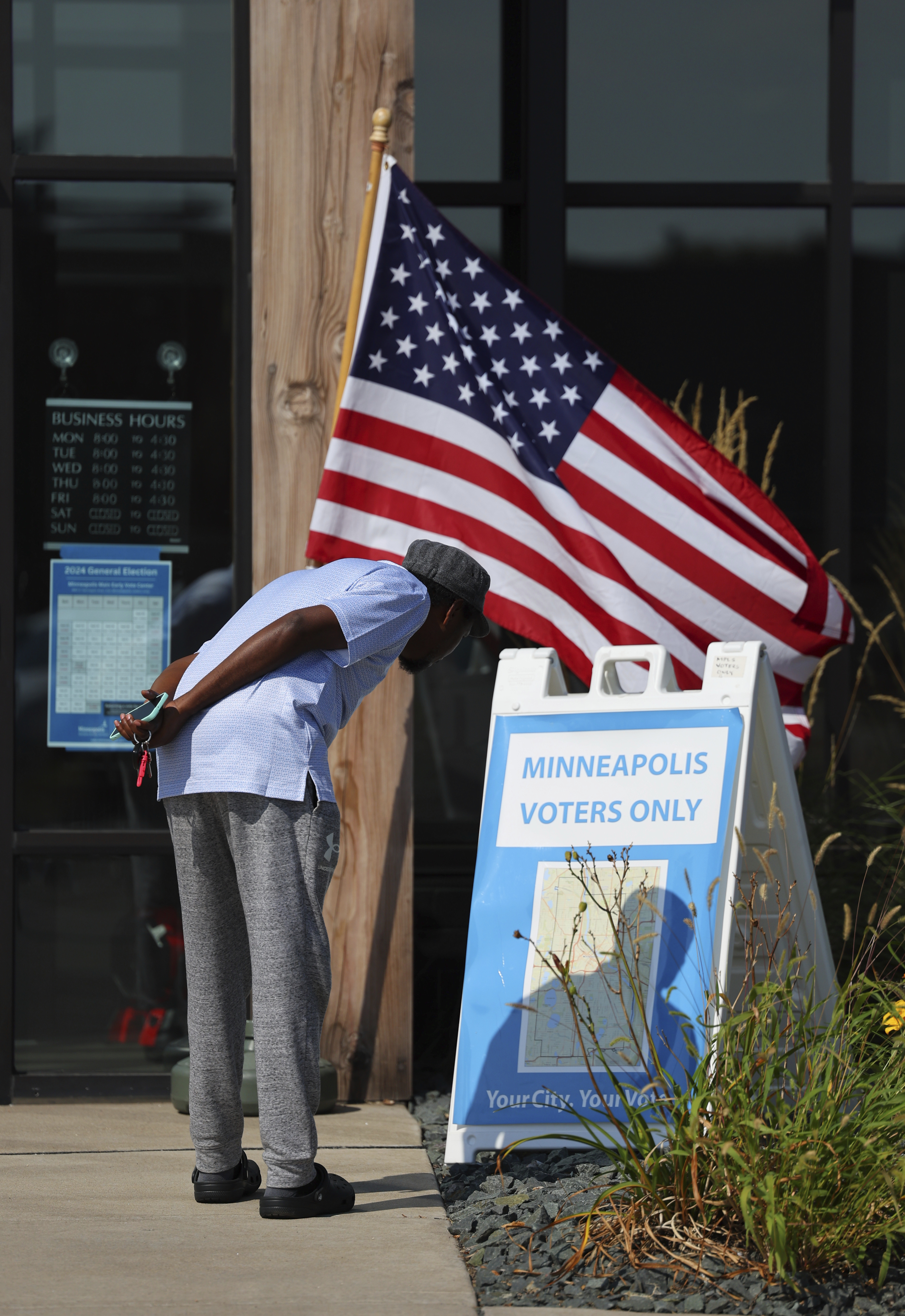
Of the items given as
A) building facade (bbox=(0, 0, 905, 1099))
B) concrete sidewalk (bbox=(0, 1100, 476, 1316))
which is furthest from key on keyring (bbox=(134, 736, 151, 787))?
building facade (bbox=(0, 0, 905, 1099))

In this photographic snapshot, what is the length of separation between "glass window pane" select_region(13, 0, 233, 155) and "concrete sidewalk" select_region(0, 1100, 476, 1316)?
129 inches

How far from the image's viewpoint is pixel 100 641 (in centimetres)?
510

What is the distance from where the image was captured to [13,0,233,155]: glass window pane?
5.11 m

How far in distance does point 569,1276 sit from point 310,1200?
2.30 feet

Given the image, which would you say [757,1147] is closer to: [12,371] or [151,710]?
[151,710]

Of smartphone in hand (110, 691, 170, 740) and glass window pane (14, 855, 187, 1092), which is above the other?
smartphone in hand (110, 691, 170, 740)

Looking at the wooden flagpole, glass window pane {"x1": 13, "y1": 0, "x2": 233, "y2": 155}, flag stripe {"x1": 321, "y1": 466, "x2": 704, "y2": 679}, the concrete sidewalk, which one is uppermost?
glass window pane {"x1": 13, "y1": 0, "x2": 233, "y2": 155}

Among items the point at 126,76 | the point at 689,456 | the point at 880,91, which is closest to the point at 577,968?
the point at 689,456

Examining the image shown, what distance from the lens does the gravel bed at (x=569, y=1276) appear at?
3.07m

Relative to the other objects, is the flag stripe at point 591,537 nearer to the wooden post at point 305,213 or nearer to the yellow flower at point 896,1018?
the wooden post at point 305,213

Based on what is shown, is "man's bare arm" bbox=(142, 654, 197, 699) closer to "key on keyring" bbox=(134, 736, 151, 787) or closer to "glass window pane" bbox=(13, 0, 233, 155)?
"key on keyring" bbox=(134, 736, 151, 787)

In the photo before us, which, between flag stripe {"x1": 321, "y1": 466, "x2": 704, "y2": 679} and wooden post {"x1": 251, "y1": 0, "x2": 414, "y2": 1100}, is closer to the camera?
flag stripe {"x1": 321, "y1": 466, "x2": 704, "y2": 679}

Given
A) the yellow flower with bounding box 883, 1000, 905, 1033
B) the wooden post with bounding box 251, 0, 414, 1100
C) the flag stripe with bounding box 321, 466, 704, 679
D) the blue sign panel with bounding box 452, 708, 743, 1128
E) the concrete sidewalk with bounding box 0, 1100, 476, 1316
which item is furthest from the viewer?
the wooden post with bounding box 251, 0, 414, 1100

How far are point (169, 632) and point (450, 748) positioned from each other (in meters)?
1.50
